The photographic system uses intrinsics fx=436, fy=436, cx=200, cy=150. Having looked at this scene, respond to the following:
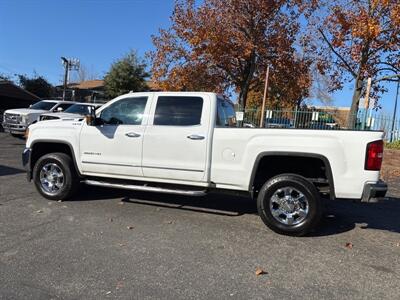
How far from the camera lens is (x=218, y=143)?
6.38m

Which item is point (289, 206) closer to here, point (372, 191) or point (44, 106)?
point (372, 191)

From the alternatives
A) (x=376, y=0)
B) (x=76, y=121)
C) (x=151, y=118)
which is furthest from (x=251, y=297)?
(x=376, y=0)

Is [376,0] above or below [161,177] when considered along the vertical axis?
above

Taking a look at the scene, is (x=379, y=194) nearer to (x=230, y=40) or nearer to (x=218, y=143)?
(x=218, y=143)

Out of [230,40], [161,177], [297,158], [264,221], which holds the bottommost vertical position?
[264,221]

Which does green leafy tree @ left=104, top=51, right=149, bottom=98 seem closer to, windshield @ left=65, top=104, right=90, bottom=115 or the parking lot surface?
windshield @ left=65, top=104, right=90, bottom=115

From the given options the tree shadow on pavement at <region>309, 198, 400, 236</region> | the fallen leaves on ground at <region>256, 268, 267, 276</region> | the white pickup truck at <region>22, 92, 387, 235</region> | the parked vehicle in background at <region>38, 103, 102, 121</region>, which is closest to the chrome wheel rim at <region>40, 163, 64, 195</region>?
the white pickup truck at <region>22, 92, 387, 235</region>

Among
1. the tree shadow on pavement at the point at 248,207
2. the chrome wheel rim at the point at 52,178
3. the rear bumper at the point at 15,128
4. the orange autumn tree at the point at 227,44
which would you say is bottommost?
the tree shadow on pavement at the point at 248,207

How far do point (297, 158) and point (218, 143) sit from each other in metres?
1.15

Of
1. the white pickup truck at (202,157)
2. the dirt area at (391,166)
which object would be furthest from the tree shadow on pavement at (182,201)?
the dirt area at (391,166)

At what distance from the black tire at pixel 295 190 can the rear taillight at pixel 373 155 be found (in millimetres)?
768

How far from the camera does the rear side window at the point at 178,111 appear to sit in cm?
672

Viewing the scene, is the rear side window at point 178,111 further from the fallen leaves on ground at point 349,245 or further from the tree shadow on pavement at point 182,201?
the fallen leaves on ground at point 349,245

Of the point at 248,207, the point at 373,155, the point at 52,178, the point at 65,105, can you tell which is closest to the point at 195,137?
the point at 248,207
